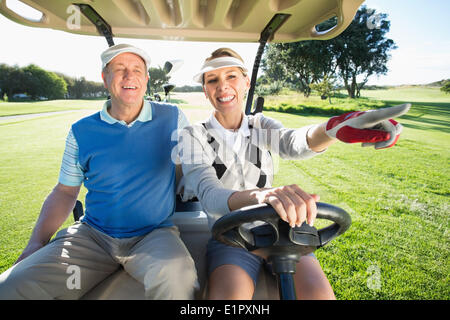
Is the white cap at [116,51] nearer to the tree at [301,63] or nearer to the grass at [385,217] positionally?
the grass at [385,217]

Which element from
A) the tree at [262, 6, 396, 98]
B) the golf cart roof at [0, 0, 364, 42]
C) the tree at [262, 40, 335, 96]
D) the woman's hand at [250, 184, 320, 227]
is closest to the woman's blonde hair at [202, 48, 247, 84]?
the golf cart roof at [0, 0, 364, 42]

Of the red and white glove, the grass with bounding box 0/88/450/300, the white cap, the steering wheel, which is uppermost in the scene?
the white cap

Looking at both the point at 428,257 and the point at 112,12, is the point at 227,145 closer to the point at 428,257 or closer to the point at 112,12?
the point at 112,12

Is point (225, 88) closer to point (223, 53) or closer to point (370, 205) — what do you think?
point (223, 53)

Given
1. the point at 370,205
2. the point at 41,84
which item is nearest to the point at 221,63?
the point at 370,205

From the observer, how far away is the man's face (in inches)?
61.2

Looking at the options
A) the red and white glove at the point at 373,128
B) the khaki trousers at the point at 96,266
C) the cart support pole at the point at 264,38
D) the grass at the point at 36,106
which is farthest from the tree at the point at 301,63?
the grass at the point at 36,106

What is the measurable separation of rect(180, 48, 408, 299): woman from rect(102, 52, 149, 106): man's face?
1.27 ft

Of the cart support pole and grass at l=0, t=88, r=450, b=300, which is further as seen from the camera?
grass at l=0, t=88, r=450, b=300

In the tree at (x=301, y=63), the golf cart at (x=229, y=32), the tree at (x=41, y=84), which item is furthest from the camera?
the tree at (x=41, y=84)

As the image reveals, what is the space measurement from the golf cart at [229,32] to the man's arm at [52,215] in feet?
0.24

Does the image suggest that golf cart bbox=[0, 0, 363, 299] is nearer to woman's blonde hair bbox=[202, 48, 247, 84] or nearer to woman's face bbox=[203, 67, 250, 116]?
woman's blonde hair bbox=[202, 48, 247, 84]

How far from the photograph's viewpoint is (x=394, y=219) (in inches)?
130

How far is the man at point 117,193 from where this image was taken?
1.23 metres
